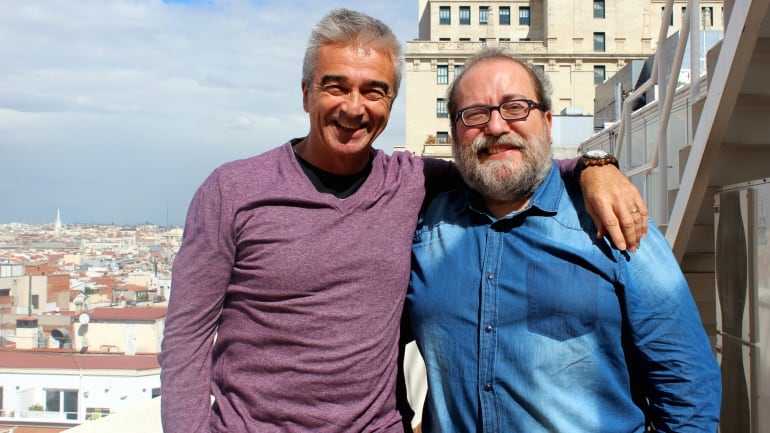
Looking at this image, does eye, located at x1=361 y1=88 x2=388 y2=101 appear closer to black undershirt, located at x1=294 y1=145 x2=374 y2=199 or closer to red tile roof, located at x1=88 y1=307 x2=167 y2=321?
black undershirt, located at x1=294 y1=145 x2=374 y2=199

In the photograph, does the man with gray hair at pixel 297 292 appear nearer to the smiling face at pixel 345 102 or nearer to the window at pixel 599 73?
the smiling face at pixel 345 102

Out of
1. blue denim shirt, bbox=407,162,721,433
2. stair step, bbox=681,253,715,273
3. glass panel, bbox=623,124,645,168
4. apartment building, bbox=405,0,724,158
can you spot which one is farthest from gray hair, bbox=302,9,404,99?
apartment building, bbox=405,0,724,158

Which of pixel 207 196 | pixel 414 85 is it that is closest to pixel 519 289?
pixel 207 196

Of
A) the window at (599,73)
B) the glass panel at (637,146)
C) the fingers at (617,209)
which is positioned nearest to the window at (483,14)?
the window at (599,73)

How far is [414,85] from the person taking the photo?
2009 inches

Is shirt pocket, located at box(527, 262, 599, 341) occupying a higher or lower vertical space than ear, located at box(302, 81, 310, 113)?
lower

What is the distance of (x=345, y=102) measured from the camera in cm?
190

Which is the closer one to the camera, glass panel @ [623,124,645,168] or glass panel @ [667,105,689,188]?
glass panel @ [667,105,689,188]

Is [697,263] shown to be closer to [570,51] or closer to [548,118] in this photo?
[548,118]

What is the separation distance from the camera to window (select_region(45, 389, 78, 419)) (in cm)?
3157

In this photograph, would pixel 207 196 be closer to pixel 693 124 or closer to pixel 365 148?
pixel 365 148

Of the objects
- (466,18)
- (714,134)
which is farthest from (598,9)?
(714,134)

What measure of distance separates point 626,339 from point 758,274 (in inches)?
67.4

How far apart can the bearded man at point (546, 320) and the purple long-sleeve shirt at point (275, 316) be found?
22 cm
